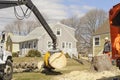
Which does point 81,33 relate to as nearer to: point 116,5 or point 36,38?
point 36,38

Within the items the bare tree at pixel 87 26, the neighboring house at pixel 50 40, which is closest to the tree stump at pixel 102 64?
the neighboring house at pixel 50 40

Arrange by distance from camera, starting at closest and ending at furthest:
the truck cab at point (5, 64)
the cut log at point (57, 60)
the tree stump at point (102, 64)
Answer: the truck cab at point (5, 64) → the tree stump at point (102, 64) → the cut log at point (57, 60)

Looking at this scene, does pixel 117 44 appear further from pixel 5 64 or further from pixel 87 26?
pixel 87 26

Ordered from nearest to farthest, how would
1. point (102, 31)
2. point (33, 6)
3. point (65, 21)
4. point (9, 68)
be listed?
point (9, 68), point (33, 6), point (102, 31), point (65, 21)

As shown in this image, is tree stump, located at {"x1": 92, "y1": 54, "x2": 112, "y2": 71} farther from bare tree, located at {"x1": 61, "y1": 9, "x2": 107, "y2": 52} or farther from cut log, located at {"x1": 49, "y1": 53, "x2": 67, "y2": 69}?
bare tree, located at {"x1": 61, "y1": 9, "x2": 107, "y2": 52}

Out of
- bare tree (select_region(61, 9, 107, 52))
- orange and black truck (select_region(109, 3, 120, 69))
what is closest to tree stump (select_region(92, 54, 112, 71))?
orange and black truck (select_region(109, 3, 120, 69))

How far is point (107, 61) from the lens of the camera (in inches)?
716

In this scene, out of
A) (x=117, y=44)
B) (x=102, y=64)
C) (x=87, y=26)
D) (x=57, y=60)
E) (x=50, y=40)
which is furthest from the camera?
(x=87, y=26)

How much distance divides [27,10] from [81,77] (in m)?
5.52

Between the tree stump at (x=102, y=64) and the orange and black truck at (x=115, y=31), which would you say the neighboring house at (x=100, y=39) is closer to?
the tree stump at (x=102, y=64)

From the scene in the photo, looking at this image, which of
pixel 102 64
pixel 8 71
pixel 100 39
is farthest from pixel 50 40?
pixel 8 71

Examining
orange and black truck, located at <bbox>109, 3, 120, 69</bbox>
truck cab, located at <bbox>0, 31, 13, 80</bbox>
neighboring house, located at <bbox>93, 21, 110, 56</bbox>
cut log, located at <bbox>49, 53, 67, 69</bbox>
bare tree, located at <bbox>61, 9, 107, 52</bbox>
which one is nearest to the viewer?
orange and black truck, located at <bbox>109, 3, 120, 69</bbox>

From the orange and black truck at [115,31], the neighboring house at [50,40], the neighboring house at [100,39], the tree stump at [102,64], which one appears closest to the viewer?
the orange and black truck at [115,31]

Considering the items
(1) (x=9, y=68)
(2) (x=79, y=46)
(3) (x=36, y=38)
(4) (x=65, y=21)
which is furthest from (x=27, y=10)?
(4) (x=65, y=21)
